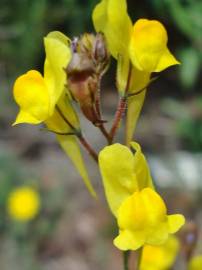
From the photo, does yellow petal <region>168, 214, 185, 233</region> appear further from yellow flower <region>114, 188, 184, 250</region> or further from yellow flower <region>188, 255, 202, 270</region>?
yellow flower <region>188, 255, 202, 270</region>

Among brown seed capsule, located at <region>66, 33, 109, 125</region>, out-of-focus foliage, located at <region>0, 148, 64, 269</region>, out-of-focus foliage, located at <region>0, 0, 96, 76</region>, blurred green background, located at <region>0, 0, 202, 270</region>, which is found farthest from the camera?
out-of-focus foliage, located at <region>0, 148, 64, 269</region>

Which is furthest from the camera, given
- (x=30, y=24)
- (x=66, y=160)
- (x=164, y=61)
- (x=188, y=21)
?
(x=66, y=160)

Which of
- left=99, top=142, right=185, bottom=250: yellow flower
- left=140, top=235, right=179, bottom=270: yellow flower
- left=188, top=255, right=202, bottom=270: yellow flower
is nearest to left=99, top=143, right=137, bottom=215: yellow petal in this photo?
left=99, top=142, right=185, bottom=250: yellow flower

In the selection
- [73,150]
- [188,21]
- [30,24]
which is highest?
[73,150]

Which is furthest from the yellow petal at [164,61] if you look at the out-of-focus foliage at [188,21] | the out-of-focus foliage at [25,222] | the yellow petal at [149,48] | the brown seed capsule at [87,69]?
the out-of-focus foliage at [25,222]

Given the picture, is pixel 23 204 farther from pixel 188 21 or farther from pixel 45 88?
pixel 45 88

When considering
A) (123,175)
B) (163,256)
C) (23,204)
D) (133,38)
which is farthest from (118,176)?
(23,204)
